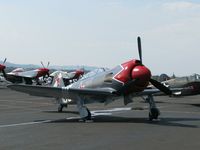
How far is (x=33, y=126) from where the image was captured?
44.2ft

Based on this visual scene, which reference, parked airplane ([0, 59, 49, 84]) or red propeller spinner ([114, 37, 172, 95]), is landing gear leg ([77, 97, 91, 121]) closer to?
red propeller spinner ([114, 37, 172, 95])

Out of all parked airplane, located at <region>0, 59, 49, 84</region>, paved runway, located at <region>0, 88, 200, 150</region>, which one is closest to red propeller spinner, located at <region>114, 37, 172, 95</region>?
paved runway, located at <region>0, 88, 200, 150</region>

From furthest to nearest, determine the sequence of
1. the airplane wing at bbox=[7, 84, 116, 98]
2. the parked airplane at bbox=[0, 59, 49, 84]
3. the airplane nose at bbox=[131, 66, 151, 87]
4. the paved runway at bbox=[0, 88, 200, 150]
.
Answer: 1. the parked airplane at bbox=[0, 59, 49, 84]
2. the airplane wing at bbox=[7, 84, 116, 98]
3. the airplane nose at bbox=[131, 66, 151, 87]
4. the paved runway at bbox=[0, 88, 200, 150]

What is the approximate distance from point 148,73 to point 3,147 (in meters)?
6.38

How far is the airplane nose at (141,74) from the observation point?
13797 mm

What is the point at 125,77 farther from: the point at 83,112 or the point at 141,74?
the point at 83,112

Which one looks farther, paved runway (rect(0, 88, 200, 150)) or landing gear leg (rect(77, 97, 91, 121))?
landing gear leg (rect(77, 97, 91, 121))

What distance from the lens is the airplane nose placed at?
1380 cm

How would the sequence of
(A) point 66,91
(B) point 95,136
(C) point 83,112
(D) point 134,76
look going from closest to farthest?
(B) point 95,136
(D) point 134,76
(A) point 66,91
(C) point 83,112

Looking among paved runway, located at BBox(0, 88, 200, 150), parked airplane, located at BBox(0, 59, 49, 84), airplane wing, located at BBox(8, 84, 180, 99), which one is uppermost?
parked airplane, located at BBox(0, 59, 49, 84)

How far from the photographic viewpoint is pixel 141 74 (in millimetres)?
13789

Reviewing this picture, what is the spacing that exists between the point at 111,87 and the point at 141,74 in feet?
5.01

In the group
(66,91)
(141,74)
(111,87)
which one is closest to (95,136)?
(141,74)

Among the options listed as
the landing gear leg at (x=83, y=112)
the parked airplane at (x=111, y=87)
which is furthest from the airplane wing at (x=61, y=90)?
the landing gear leg at (x=83, y=112)
